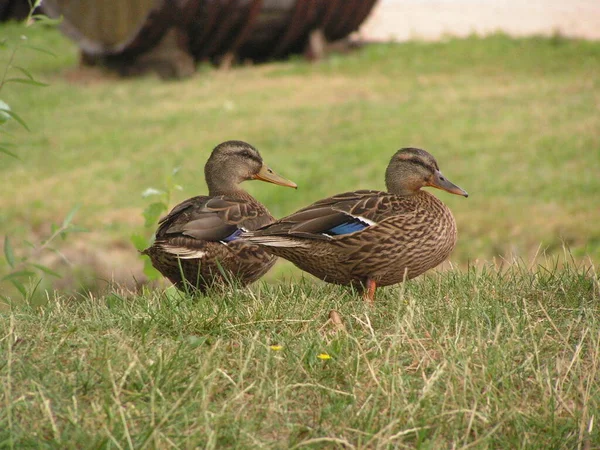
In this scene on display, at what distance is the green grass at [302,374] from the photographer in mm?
2777

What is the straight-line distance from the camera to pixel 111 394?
9.54 feet

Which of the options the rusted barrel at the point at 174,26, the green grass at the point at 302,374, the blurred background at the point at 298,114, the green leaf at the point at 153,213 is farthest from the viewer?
the rusted barrel at the point at 174,26

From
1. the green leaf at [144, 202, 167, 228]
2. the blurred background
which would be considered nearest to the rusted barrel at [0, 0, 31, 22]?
the blurred background

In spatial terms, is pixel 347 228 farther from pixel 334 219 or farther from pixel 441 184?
pixel 441 184

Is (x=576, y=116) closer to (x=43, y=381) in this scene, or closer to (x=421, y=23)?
(x=421, y=23)

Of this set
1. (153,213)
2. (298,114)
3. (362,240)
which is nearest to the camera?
(362,240)

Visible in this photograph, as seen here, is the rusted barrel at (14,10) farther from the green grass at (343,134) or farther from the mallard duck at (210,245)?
the mallard duck at (210,245)

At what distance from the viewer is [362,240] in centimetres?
402

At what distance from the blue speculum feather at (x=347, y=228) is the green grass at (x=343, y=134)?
239 centimetres

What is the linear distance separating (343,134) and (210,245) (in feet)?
23.6

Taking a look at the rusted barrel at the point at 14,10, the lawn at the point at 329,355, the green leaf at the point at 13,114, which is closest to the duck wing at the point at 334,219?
the lawn at the point at 329,355

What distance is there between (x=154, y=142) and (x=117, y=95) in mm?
2617

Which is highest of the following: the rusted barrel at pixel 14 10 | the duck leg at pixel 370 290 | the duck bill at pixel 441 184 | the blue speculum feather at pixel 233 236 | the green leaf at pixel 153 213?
the rusted barrel at pixel 14 10

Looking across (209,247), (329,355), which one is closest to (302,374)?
(329,355)
